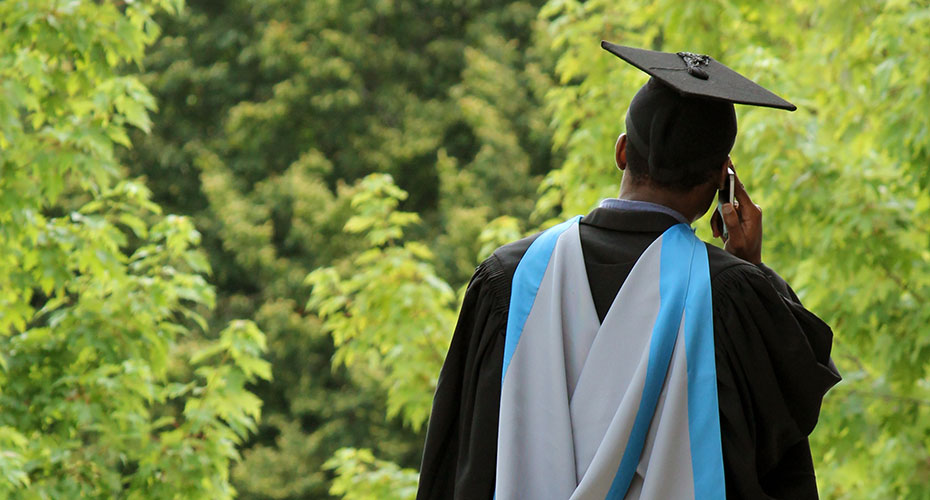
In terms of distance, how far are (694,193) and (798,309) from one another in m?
0.24

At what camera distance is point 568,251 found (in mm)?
1861

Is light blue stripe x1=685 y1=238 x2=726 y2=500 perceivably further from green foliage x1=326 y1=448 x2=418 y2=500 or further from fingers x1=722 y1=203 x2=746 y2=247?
green foliage x1=326 y1=448 x2=418 y2=500

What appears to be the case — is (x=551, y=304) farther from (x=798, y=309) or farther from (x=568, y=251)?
(x=798, y=309)

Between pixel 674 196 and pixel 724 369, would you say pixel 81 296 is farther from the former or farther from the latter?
pixel 724 369

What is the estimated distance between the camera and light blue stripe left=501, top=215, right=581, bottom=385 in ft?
6.09

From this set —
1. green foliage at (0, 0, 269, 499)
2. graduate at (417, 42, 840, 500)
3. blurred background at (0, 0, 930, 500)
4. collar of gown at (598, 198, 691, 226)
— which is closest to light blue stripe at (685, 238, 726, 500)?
graduate at (417, 42, 840, 500)

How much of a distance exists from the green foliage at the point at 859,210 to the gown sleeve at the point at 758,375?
2.90 m

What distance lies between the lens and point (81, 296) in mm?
5215

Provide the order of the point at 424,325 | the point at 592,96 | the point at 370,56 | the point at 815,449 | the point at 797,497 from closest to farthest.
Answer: the point at 797,497 < the point at 815,449 < the point at 424,325 < the point at 592,96 < the point at 370,56

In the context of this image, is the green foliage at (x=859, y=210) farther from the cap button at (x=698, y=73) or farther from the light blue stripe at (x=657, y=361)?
the light blue stripe at (x=657, y=361)

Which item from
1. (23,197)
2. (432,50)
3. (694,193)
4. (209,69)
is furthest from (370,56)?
(694,193)

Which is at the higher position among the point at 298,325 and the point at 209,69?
the point at 209,69

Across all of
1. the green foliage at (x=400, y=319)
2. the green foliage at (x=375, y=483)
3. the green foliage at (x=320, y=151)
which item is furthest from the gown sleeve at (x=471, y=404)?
the green foliage at (x=320, y=151)

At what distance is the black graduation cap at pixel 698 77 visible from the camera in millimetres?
1779
